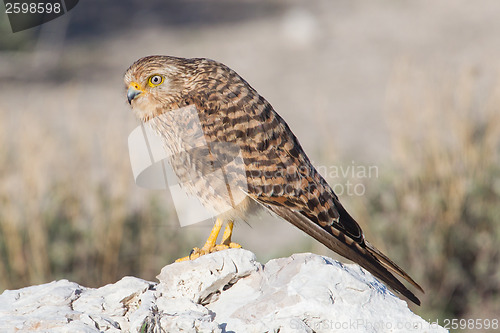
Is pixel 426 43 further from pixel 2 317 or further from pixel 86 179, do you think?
pixel 2 317

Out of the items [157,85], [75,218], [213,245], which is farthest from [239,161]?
[75,218]

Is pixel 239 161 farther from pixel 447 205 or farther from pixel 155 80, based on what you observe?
pixel 447 205

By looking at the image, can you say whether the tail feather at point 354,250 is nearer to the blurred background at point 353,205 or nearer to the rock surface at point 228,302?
the rock surface at point 228,302

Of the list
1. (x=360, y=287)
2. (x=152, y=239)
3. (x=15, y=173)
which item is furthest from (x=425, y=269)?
(x=15, y=173)

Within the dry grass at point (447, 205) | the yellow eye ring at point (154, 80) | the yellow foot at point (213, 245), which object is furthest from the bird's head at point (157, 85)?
the dry grass at point (447, 205)

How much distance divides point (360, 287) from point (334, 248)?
455 mm

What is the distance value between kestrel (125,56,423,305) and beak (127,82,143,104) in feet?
0.05

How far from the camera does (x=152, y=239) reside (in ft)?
20.0

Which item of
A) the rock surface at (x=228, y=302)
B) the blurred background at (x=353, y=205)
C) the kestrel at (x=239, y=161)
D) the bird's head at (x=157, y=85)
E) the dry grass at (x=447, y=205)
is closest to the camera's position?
the rock surface at (x=228, y=302)

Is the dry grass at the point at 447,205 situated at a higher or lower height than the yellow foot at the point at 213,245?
lower

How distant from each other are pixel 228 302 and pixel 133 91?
4.55 feet

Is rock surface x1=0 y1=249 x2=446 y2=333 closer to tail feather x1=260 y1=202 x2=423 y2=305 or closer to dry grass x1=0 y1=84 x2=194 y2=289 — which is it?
tail feather x1=260 y1=202 x2=423 y2=305

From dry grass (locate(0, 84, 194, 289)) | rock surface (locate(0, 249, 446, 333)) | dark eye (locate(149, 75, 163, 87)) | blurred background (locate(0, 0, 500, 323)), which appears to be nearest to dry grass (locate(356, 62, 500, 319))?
blurred background (locate(0, 0, 500, 323))

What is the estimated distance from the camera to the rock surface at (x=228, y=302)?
9.00 ft
